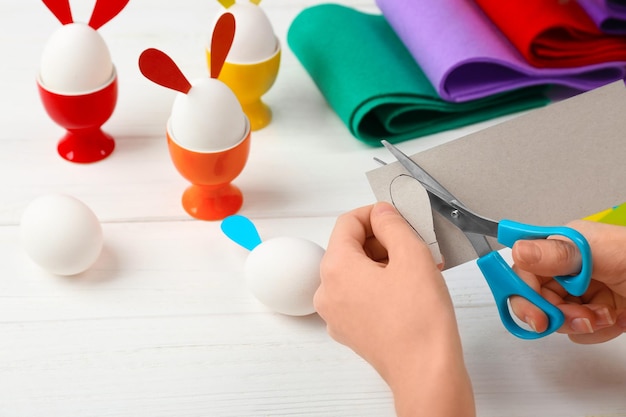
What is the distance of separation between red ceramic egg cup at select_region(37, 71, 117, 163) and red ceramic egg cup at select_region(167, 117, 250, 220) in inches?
5.7

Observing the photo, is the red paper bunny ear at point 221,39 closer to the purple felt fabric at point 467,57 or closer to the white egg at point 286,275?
the white egg at point 286,275

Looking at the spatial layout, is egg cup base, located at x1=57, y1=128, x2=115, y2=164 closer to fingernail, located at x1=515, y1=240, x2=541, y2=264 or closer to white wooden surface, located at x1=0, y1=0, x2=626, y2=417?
white wooden surface, located at x1=0, y1=0, x2=626, y2=417

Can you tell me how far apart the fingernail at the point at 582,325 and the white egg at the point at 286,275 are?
288mm

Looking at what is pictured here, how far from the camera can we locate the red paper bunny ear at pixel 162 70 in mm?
1003

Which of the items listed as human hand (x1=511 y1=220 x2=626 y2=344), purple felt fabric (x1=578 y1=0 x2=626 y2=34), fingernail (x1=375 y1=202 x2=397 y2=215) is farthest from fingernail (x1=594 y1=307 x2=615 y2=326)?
purple felt fabric (x1=578 y1=0 x2=626 y2=34)

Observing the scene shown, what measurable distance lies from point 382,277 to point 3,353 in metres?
0.45

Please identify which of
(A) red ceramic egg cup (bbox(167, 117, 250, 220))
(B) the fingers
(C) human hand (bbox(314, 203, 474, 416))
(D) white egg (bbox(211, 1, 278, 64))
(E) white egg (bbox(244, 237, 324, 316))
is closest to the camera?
(C) human hand (bbox(314, 203, 474, 416))

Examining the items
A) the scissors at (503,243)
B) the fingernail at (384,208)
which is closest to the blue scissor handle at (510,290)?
the scissors at (503,243)

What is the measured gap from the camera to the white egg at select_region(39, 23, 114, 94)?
112 centimetres

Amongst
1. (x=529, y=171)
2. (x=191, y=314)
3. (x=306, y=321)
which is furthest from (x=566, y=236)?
(x=191, y=314)

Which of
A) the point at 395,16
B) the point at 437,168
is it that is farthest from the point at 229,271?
the point at 395,16

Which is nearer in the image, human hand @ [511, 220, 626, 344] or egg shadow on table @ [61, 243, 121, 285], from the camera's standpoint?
human hand @ [511, 220, 626, 344]

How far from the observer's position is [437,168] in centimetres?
98

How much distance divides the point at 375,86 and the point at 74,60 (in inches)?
17.4
